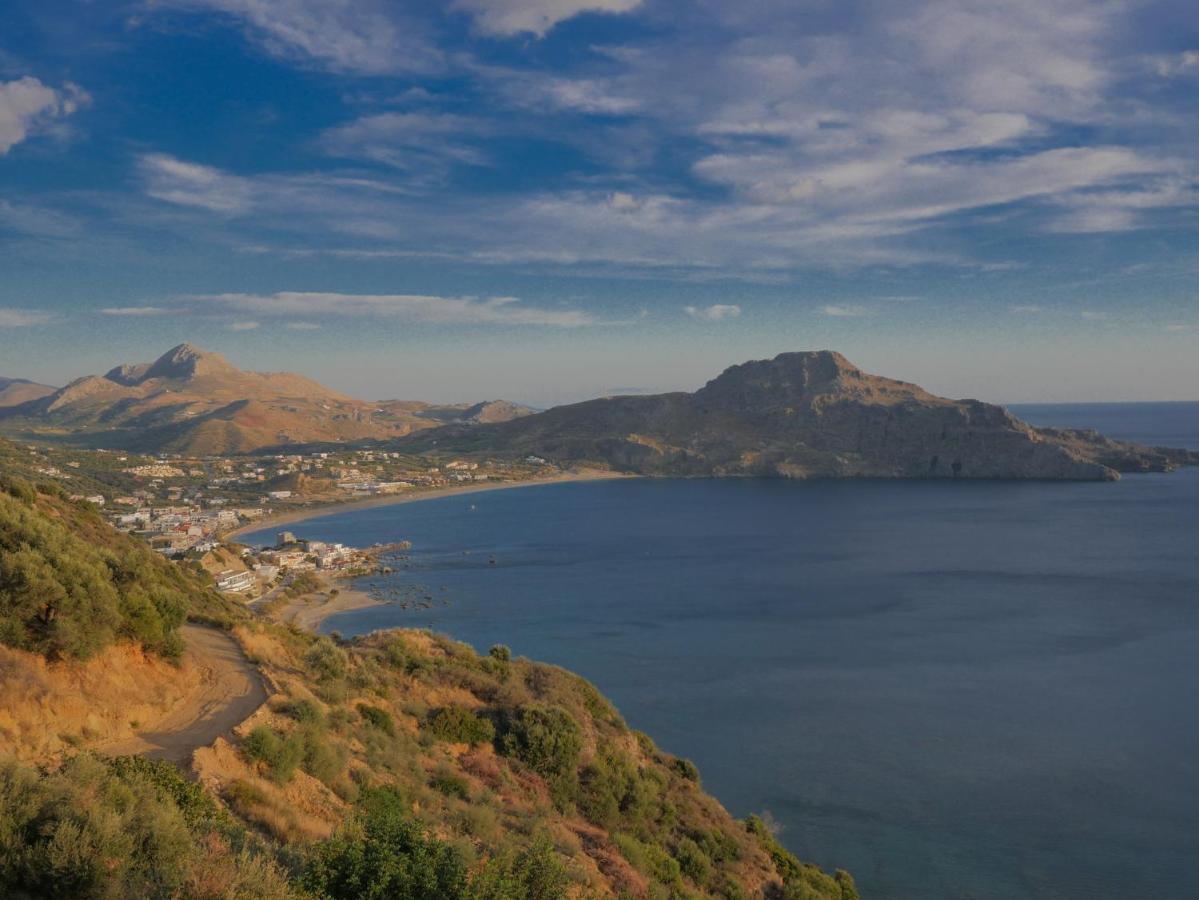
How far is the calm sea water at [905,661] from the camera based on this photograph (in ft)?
114

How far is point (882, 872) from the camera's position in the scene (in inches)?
1271

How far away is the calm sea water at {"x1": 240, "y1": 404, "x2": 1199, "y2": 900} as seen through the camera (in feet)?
114

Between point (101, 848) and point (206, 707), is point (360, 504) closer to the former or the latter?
point (206, 707)

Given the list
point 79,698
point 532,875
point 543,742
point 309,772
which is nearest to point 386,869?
point 532,875

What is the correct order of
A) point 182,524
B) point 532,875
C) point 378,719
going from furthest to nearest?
point 182,524 < point 378,719 < point 532,875

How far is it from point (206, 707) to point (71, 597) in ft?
12.2

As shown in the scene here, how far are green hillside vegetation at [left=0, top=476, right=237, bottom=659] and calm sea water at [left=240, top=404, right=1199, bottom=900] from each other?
27833mm

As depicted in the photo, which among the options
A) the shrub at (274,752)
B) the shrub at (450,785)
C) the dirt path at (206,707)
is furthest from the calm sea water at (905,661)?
the shrub at (274,752)

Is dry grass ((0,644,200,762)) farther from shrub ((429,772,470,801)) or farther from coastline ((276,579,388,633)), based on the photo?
coastline ((276,579,388,633))

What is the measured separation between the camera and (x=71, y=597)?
16.9 metres

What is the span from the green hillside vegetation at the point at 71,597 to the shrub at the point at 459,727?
709cm

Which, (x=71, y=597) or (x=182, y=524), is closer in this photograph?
(x=71, y=597)

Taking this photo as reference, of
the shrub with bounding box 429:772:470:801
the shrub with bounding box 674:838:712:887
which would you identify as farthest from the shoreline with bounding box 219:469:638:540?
the shrub with bounding box 674:838:712:887

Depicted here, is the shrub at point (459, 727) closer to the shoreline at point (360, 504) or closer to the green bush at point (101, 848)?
the green bush at point (101, 848)
